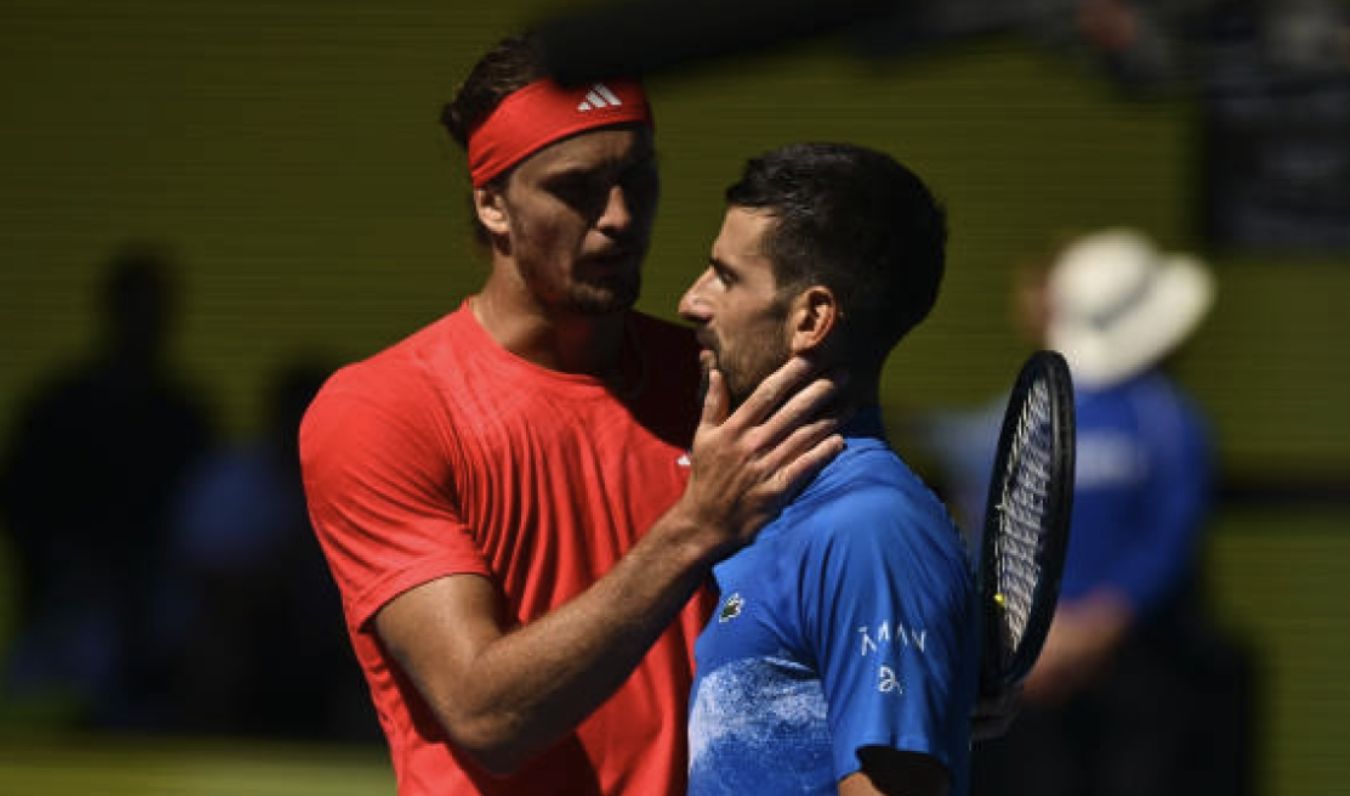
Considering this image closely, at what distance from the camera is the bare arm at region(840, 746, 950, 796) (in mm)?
2854

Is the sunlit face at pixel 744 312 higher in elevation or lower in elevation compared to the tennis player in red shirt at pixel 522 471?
higher

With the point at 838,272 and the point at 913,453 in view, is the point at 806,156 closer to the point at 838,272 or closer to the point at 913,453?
the point at 838,272

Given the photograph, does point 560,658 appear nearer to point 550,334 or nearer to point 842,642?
point 842,642

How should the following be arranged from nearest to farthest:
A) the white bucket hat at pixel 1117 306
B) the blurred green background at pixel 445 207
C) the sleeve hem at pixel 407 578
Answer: the sleeve hem at pixel 407 578 < the white bucket hat at pixel 1117 306 < the blurred green background at pixel 445 207

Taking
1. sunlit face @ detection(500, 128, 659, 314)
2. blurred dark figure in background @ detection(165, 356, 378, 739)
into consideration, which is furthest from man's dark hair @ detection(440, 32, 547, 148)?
blurred dark figure in background @ detection(165, 356, 378, 739)

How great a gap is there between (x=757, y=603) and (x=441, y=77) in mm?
4689

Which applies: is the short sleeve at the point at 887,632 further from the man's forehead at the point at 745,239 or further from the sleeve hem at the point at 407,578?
the sleeve hem at the point at 407,578

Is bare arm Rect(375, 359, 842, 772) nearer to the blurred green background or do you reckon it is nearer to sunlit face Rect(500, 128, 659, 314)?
sunlit face Rect(500, 128, 659, 314)

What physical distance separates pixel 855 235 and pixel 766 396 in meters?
0.23

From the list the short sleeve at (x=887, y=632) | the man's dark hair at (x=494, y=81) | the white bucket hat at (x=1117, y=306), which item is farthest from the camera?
the white bucket hat at (x=1117, y=306)

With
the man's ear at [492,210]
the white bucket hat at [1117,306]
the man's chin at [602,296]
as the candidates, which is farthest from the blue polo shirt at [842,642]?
the white bucket hat at [1117,306]

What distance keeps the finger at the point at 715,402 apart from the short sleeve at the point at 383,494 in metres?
0.45

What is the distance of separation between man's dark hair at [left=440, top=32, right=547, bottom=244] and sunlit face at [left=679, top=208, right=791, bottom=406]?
55 centimetres

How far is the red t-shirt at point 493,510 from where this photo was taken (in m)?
3.47
